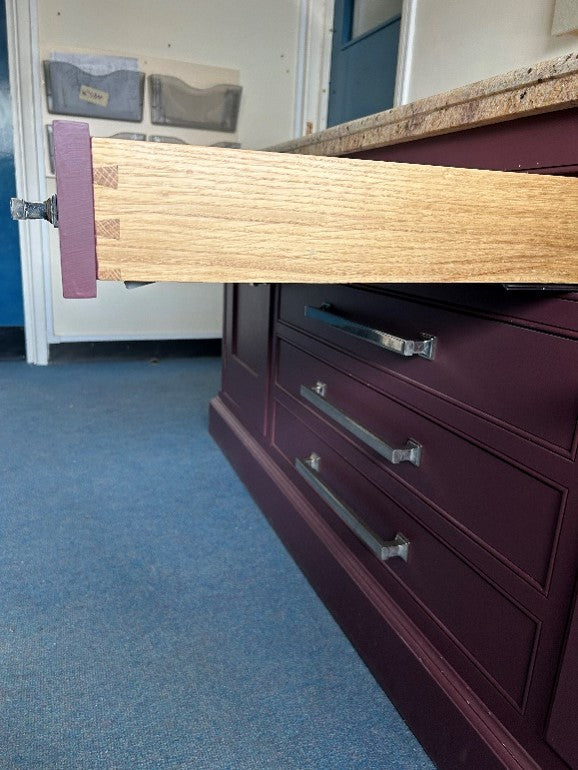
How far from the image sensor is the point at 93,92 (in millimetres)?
2527

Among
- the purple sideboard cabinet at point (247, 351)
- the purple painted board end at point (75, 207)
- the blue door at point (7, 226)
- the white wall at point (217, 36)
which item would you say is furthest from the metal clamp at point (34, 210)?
the white wall at point (217, 36)

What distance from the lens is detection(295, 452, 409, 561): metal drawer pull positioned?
87cm

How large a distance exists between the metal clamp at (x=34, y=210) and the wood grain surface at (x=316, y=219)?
0.21 ft

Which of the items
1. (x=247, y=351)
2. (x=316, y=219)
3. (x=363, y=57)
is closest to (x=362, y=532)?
(x=316, y=219)

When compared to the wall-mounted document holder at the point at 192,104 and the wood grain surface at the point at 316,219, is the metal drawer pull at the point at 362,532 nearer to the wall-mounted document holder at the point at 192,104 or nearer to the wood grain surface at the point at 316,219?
the wood grain surface at the point at 316,219

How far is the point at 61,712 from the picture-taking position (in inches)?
33.5

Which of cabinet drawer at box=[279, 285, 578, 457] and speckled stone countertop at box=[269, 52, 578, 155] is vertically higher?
speckled stone countertop at box=[269, 52, 578, 155]

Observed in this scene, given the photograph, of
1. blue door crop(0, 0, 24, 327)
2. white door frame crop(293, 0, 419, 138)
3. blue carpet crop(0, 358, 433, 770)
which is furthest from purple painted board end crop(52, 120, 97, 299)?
white door frame crop(293, 0, 419, 138)

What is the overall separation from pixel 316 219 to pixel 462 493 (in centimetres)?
47

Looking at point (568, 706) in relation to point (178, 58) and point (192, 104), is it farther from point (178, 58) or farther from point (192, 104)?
point (178, 58)

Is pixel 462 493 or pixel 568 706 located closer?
pixel 568 706

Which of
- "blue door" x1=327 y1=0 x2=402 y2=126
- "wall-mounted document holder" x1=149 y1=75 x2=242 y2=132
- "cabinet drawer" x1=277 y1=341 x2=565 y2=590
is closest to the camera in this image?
"cabinet drawer" x1=277 y1=341 x2=565 y2=590

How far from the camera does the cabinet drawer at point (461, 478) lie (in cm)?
63

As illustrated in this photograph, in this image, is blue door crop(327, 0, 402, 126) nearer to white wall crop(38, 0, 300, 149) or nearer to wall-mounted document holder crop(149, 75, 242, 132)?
white wall crop(38, 0, 300, 149)
